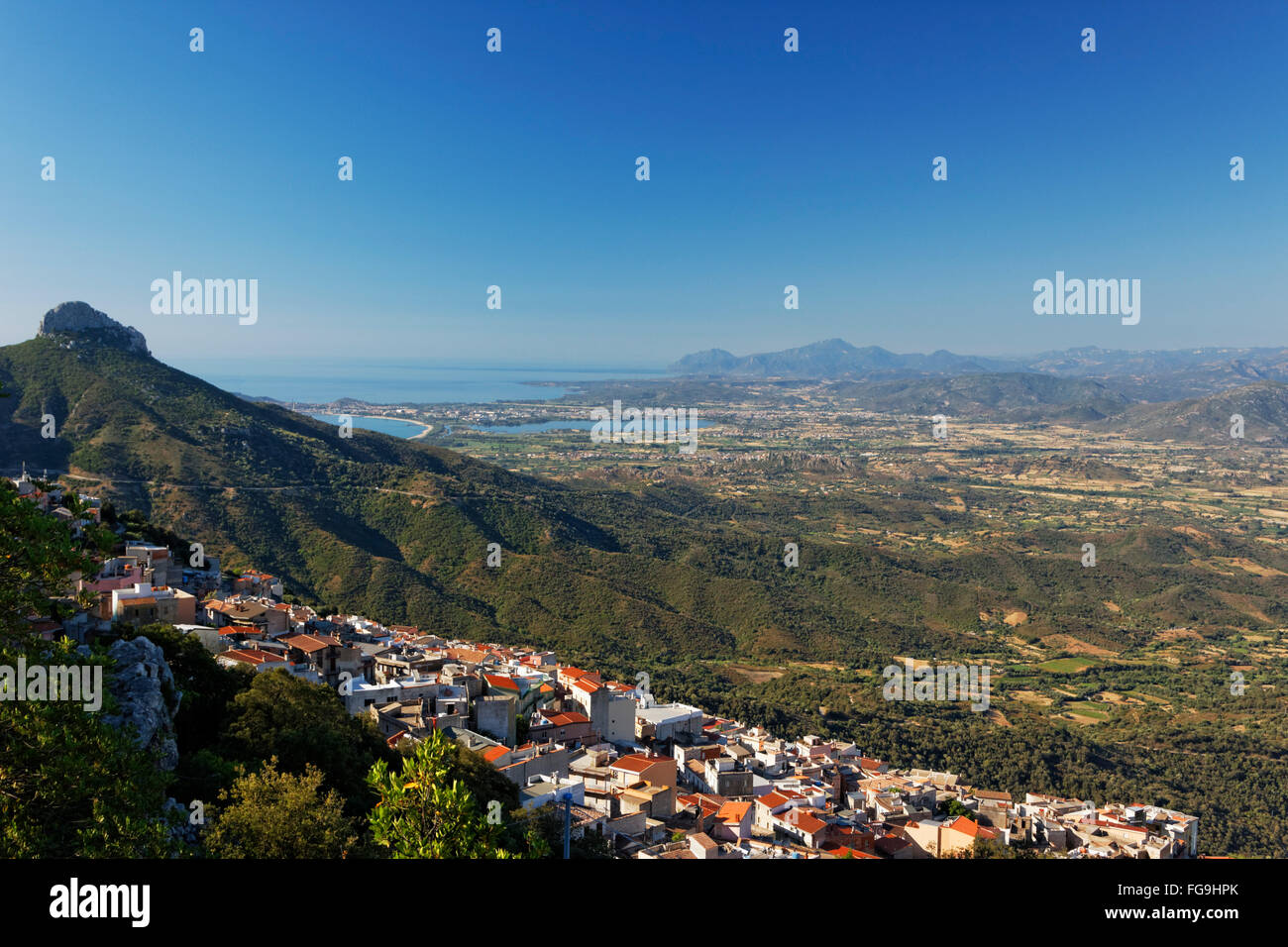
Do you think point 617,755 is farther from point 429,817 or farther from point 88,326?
point 88,326

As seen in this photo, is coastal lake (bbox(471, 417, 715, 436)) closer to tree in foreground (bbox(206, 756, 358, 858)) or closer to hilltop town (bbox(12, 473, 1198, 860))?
hilltop town (bbox(12, 473, 1198, 860))

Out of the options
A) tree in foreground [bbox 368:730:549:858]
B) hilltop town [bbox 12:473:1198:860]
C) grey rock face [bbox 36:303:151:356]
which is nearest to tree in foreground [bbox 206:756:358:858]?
tree in foreground [bbox 368:730:549:858]

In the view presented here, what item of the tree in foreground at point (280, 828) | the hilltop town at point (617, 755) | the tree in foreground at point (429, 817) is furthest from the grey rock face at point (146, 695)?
the tree in foreground at point (429, 817)

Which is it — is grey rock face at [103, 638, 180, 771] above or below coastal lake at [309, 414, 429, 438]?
below

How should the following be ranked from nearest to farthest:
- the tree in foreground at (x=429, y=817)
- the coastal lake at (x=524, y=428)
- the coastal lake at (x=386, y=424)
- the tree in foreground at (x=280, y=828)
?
the tree in foreground at (x=429, y=817), the tree in foreground at (x=280, y=828), the coastal lake at (x=386, y=424), the coastal lake at (x=524, y=428)

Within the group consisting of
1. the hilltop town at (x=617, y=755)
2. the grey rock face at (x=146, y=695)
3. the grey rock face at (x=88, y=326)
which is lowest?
the hilltop town at (x=617, y=755)

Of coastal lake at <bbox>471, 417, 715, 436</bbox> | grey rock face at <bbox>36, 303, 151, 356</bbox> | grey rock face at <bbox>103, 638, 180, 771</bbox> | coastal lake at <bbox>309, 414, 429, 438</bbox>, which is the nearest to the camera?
grey rock face at <bbox>103, 638, 180, 771</bbox>

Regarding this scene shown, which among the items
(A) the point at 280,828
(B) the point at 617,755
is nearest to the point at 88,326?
(B) the point at 617,755

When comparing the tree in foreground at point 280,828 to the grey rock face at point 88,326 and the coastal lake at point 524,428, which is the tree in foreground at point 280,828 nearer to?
the grey rock face at point 88,326
